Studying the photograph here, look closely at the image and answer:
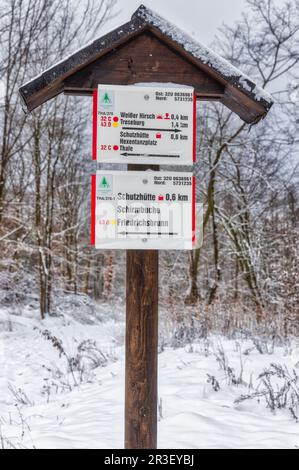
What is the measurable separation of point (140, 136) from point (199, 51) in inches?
24.5

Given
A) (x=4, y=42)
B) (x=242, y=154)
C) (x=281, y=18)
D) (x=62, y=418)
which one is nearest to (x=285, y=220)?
(x=242, y=154)

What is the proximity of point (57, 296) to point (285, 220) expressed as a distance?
8762 millimetres

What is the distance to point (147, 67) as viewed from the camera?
2742mm

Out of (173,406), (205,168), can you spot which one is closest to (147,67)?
(173,406)

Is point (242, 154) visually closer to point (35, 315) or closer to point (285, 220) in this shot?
point (285, 220)

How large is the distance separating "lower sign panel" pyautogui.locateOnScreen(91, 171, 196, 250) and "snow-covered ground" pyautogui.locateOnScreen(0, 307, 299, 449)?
156cm

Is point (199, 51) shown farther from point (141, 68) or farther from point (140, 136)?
point (140, 136)

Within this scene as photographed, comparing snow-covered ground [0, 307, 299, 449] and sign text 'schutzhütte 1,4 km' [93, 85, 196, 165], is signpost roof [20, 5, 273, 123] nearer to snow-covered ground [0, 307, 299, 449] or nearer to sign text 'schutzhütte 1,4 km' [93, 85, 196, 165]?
sign text 'schutzhütte 1,4 km' [93, 85, 196, 165]

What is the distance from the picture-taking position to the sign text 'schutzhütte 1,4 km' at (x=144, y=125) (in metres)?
2.62

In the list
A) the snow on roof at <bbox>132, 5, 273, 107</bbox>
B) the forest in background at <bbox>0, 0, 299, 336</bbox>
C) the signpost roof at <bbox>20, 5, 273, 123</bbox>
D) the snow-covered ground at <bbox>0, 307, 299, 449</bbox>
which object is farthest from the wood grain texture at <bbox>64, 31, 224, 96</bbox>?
the forest in background at <bbox>0, 0, 299, 336</bbox>

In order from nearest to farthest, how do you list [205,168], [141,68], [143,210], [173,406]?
[143,210]
[141,68]
[173,406]
[205,168]

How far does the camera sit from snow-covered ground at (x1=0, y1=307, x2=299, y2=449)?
3289 mm

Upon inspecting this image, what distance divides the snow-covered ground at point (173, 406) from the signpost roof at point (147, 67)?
2354 mm

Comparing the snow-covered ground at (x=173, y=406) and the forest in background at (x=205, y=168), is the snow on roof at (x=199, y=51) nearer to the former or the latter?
the snow-covered ground at (x=173, y=406)
